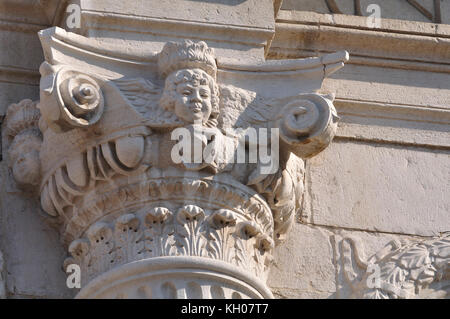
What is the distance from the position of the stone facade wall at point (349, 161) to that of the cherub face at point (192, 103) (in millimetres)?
433

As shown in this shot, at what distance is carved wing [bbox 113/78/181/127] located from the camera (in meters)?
6.24

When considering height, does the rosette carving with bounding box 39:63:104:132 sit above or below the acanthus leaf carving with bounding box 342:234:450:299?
above

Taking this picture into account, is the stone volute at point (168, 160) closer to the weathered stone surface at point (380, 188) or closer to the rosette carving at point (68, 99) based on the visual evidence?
the rosette carving at point (68, 99)

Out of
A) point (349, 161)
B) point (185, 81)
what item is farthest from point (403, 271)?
point (185, 81)

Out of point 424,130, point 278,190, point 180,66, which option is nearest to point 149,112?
point 180,66

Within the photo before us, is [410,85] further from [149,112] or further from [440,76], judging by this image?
[149,112]

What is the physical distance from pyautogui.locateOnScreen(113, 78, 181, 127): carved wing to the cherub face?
0.15 ft

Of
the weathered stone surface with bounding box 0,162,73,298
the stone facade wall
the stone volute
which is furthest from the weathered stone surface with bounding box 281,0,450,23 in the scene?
the weathered stone surface with bounding box 0,162,73,298

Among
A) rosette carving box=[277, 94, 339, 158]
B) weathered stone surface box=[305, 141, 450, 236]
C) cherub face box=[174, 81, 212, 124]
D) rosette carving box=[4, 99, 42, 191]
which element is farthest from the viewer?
weathered stone surface box=[305, 141, 450, 236]

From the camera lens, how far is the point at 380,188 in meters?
6.91

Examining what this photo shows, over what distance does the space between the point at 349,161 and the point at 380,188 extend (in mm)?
183

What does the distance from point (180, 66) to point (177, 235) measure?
705 mm

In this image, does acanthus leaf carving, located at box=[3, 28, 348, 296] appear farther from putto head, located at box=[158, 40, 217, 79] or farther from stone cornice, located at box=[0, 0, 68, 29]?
stone cornice, located at box=[0, 0, 68, 29]

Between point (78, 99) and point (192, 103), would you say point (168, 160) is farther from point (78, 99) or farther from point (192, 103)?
point (78, 99)
